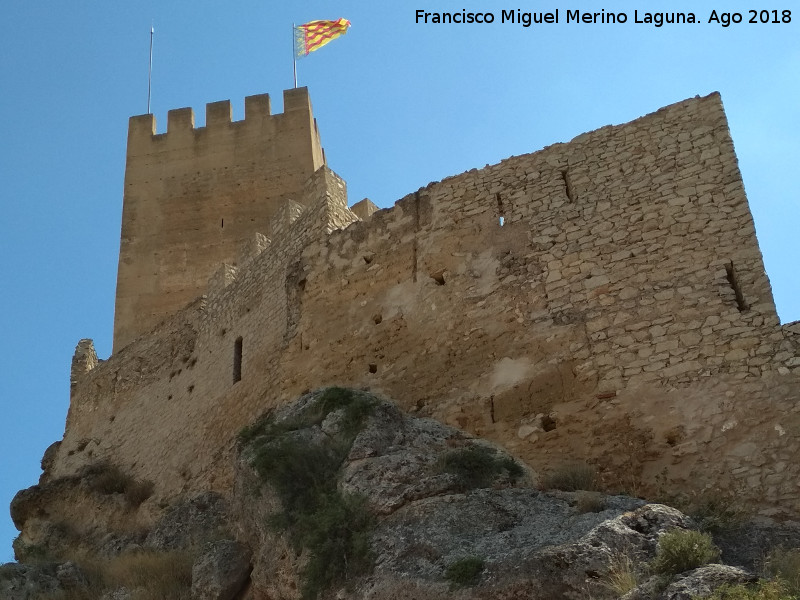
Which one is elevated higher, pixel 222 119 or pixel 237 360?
pixel 222 119

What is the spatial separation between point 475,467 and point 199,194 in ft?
51.4

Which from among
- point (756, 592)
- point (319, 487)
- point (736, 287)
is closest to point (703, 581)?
point (756, 592)

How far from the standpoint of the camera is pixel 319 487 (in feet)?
28.8

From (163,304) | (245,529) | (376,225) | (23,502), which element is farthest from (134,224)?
(245,529)

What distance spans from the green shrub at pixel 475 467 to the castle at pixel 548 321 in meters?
0.77

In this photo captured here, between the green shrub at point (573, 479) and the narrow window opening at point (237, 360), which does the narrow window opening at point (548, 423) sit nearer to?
the green shrub at point (573, 479)

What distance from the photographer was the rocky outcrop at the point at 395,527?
6.77 m

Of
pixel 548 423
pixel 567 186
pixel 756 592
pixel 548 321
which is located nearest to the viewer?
pixel 756 592

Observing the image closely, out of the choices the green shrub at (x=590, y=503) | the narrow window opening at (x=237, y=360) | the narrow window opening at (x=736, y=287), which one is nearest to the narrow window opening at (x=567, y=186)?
the narrow window opening at (x=736, y=287)

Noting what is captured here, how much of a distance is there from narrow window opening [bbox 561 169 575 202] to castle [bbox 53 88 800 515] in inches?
1.2

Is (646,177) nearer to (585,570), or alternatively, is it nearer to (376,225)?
(376,225)

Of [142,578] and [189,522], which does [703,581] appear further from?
[189,522]

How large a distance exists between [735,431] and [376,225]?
5415 mm

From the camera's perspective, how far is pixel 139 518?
595 inches
